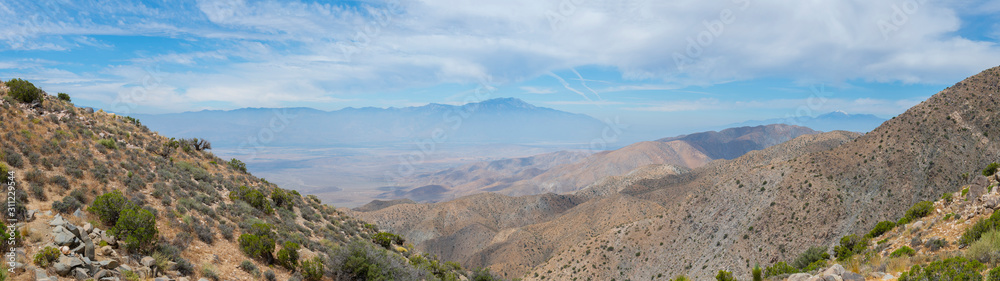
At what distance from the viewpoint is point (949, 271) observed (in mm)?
8688

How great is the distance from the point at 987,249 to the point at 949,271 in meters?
1.70

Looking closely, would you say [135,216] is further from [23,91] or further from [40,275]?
[23,91]

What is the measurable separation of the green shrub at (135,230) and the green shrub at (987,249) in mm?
20488

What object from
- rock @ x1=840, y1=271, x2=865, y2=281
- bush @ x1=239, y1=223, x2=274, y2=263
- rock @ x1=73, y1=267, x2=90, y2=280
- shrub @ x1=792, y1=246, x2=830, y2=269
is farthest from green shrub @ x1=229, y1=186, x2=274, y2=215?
shrub @ x1=792, y1=246, x2=830, y2=269

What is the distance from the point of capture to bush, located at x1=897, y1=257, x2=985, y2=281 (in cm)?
835

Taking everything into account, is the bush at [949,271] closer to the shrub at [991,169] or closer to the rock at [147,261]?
the shrub at [991,169]

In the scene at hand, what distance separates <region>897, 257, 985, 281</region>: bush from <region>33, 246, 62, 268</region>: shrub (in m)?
18.6

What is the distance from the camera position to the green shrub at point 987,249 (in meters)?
8.97

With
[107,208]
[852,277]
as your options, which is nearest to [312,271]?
[107,208]

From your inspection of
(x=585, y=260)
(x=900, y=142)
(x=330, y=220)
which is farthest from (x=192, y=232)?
(x=900, y=142)

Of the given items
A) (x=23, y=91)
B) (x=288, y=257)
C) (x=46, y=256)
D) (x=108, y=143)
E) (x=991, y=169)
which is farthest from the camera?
(x=23, y=91)

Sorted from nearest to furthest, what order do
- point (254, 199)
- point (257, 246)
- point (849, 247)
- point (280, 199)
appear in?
point (257, 246), point (849, 247), point (254, 199), point (280, 199)

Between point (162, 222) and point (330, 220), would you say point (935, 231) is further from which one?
point (330, 220)

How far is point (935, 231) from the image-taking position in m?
12.8
